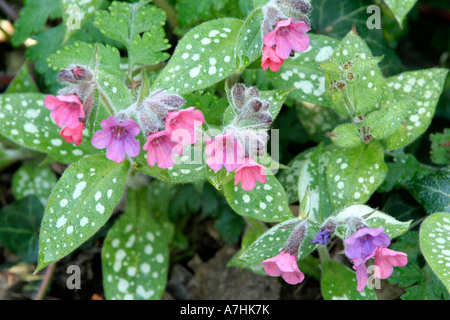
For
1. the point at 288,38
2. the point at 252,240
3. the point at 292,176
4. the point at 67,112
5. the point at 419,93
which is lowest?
the point at 252,240

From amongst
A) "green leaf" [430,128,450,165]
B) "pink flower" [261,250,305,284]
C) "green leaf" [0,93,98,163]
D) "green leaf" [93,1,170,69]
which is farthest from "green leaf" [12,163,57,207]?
"green leaf" [430,128,450,165]

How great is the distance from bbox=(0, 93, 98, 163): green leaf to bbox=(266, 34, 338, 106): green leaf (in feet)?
3.27

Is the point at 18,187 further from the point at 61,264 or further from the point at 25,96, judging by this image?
the point at 25,96

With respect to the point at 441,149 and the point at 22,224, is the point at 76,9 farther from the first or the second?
the point at 441,149

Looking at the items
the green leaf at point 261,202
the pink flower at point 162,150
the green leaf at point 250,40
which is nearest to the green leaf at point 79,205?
the pink flower at point 162,150

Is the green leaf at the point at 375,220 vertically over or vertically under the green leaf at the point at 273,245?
over

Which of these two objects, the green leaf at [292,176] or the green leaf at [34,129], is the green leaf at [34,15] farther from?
the green leaf at [292,176]

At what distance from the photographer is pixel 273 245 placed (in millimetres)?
2107

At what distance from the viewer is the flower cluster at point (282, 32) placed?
75.7 inches

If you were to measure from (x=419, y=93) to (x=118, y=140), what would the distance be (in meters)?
1.51

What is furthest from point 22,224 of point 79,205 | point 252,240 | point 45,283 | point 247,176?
point 247,176

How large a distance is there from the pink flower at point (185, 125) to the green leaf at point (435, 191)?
1.25 m

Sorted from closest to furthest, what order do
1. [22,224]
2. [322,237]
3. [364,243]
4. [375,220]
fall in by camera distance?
[364,243] < [322,237] < [375,220] < [22,224]
